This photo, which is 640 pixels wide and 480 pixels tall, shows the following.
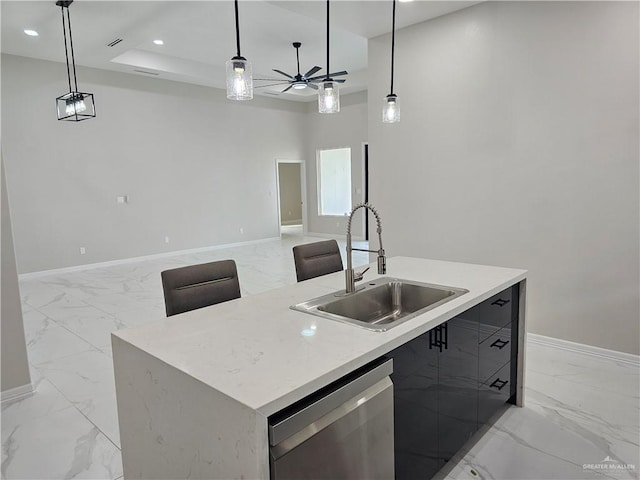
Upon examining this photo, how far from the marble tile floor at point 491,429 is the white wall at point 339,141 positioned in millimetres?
6324

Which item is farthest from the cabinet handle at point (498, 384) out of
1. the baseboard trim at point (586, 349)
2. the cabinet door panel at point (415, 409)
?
the baseboard trim at point (586, 349)

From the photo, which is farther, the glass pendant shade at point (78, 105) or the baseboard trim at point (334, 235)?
the baseboard trim at point (334, 235)

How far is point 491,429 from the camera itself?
7.70 feet

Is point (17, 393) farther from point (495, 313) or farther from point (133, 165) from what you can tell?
point (133, 165)

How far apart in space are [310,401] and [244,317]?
652mm

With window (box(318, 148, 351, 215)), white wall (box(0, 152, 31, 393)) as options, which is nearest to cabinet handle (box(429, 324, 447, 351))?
white wall (box(0, 152, 31, 393))

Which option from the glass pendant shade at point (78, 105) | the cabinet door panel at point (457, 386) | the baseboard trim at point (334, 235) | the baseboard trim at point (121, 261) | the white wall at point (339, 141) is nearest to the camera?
the cabinet door panel at point (457, 386)

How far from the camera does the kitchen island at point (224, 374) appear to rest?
109 centimetres

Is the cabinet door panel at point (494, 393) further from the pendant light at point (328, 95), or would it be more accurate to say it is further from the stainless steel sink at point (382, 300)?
the pendant light at point (328, 95)

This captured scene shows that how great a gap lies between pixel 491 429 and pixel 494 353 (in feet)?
1.59

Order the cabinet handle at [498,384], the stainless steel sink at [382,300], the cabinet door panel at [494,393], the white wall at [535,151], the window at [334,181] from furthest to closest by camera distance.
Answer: the window at [334,181], the white wall at [535,151], the cabinet handle at [498,384], the cabinet door panel at [494,393], the stainless steel sink at [382,300]

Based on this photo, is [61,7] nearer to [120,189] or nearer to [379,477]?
[120,189]

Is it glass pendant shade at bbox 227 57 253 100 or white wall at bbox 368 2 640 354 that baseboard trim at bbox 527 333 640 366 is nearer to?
white wall at bbox 368 2 640 354

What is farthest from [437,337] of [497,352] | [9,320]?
[9,320]
